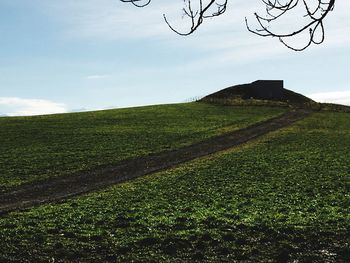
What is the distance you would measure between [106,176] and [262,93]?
76.1 m

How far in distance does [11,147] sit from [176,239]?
30.3 meters

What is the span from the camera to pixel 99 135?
5175 cm

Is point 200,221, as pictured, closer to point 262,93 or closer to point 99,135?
point 99,135

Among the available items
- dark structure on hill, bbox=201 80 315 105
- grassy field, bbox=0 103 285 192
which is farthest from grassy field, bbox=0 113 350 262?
dark structure on hill, bbox=201 80 315 105

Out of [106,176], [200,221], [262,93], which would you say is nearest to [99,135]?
[106,176]

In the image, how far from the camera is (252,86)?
348ft

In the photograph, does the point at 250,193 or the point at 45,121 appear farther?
the point at 45,121

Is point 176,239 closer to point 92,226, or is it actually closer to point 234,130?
point 92,226

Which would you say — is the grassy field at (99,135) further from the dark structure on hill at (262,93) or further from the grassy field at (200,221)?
the dark structure on hill at (262,93)

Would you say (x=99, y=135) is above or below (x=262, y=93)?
below

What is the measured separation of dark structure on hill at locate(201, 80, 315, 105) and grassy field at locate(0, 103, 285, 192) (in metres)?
18.4

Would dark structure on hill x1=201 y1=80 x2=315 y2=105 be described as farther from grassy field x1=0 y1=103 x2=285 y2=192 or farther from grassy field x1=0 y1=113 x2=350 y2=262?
grassy field x1=0 y1=113 x2=350 y2=262

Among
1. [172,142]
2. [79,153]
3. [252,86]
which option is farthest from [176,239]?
[252,86]

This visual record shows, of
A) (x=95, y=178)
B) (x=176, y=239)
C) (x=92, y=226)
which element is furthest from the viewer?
(x=95, y=178)
